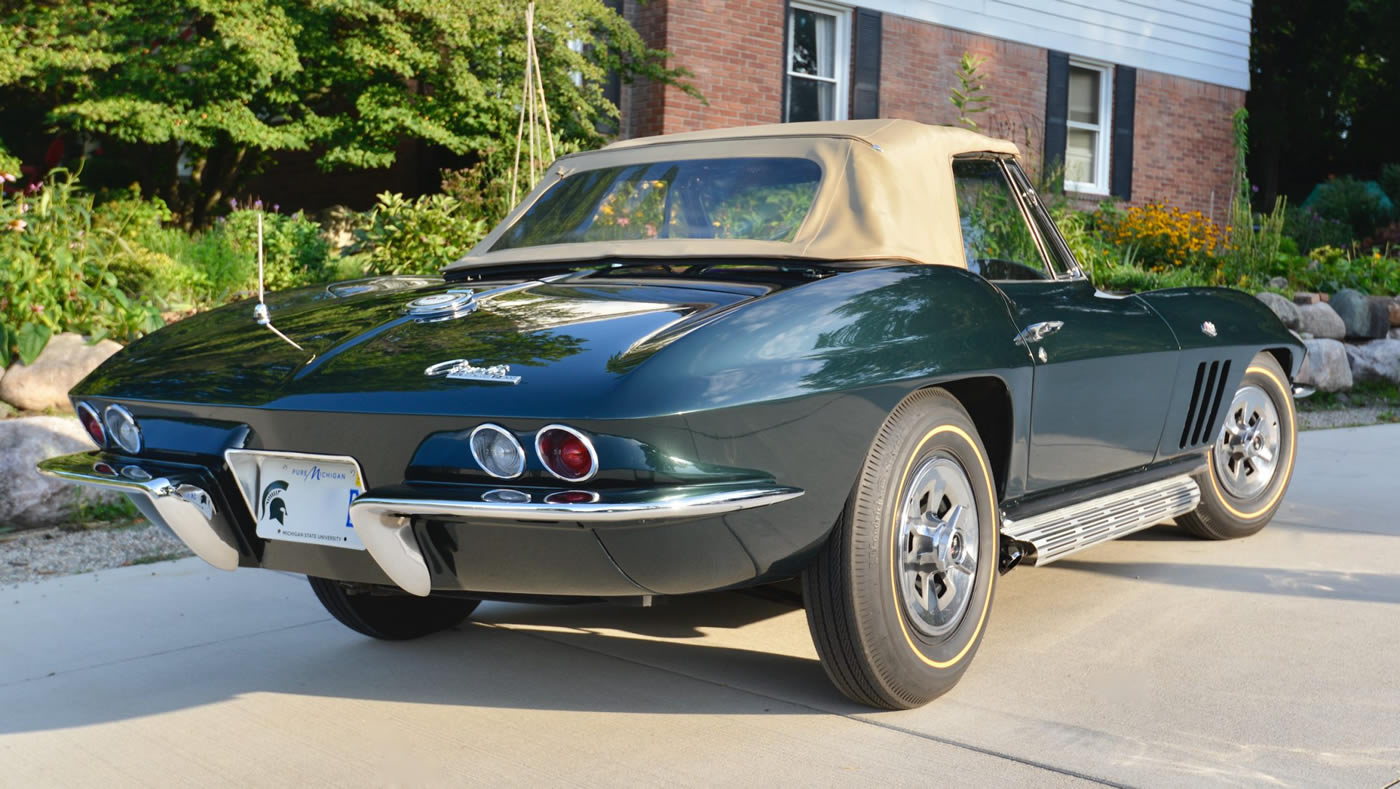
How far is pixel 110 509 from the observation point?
228 inches

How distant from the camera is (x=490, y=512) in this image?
2646mm

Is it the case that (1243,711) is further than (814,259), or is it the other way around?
(814,259)

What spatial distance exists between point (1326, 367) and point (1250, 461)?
5899mm

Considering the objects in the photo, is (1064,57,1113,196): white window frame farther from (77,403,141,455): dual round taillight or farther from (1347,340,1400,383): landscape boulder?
(77,403,141,455): dual round taillight

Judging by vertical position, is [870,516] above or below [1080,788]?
above

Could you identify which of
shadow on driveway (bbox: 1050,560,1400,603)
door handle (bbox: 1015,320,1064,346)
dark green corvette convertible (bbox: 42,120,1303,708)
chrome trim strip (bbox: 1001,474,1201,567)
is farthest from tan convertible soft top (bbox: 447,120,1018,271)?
shadow on driveway (bbox: 1050,560,1400,603)

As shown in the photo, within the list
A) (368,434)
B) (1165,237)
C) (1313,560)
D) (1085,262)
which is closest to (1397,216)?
(1165,237)

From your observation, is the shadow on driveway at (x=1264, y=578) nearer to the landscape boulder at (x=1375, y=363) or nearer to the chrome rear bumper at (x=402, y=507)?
the chrome rear bumper at (x=402, y=507)

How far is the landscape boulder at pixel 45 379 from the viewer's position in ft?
21.1

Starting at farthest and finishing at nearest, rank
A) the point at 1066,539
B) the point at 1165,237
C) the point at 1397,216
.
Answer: the point at 1397,216, the point at 1165,237, the point at 1066,539

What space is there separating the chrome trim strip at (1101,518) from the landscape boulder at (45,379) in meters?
4.57

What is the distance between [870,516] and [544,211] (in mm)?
1681

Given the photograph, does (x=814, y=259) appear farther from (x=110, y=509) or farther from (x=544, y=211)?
(x=110, y=509)

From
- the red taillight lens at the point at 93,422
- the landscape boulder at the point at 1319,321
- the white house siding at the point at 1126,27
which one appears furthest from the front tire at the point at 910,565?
the white house siding at the point at 1126,27
